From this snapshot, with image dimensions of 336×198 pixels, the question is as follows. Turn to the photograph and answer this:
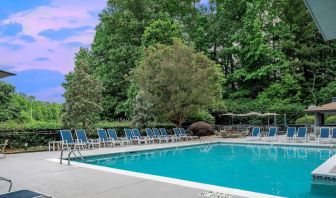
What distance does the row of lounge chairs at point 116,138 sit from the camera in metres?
14.7

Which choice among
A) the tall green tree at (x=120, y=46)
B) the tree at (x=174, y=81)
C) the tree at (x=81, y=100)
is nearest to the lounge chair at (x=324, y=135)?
the tree at (x=174, y=81)

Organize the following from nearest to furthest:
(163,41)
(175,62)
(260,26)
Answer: (175,62)
(163,41)
(260,26)

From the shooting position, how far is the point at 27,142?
1474 cm

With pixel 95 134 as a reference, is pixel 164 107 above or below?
above

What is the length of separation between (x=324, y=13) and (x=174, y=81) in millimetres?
15592

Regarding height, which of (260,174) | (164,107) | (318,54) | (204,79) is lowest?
(260,174)

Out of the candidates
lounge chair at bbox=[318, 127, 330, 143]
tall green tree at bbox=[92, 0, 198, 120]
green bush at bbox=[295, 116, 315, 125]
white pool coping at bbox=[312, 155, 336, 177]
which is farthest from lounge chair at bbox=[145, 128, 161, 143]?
green bush at bbox=[295, 116, 315, 125]

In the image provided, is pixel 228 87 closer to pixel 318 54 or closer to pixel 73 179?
pixel 318 54

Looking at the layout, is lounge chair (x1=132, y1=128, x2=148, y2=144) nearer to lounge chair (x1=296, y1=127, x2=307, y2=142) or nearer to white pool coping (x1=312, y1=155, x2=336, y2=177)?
lounge chair (x1=296, y1=127, x2=307, y2=142)

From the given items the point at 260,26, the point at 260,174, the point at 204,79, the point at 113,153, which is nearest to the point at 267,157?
the point at 260,174

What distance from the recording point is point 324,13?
16.8ft

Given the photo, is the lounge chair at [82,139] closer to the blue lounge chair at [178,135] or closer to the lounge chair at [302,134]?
the blue lounge chair at [178,135]

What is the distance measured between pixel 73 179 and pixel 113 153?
611cm

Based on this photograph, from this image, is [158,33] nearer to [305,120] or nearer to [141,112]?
[141,112]
